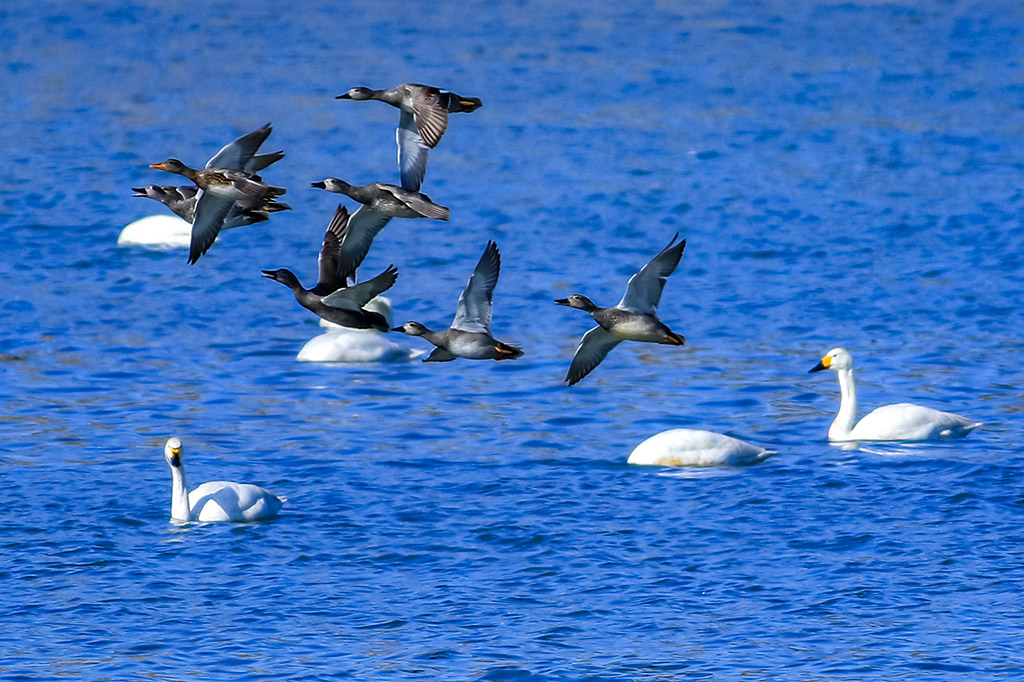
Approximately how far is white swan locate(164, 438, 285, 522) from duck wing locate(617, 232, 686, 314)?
730cm

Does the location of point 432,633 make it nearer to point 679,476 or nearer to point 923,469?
point 679,476

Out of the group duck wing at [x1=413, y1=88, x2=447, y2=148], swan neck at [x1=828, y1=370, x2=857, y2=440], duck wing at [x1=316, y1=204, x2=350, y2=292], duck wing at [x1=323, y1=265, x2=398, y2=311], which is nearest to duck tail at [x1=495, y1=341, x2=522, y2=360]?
duck wing at [x1=323, y1=265, x2=398, y2=311]

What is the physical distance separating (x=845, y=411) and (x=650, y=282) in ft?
34.0

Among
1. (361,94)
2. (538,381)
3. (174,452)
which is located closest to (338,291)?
(361,94)

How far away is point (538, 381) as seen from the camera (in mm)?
27469

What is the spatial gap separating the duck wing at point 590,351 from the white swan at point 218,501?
6.40 meters

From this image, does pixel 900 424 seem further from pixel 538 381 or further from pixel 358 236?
pixel 358 236

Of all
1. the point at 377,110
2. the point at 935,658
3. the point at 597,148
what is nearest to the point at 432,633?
the point at 935,658

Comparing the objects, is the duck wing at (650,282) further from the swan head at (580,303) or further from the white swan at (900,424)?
the white swan at (900,424)

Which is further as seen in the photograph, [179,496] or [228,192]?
[179,496]

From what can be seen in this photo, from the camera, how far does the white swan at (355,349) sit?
2894cm

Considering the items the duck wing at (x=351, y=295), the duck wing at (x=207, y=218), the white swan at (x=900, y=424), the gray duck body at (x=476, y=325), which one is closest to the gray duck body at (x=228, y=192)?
the duck wing at (x=207, y=218)

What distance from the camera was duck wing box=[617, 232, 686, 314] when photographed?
569 inches

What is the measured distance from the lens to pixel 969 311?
30.4 meters
